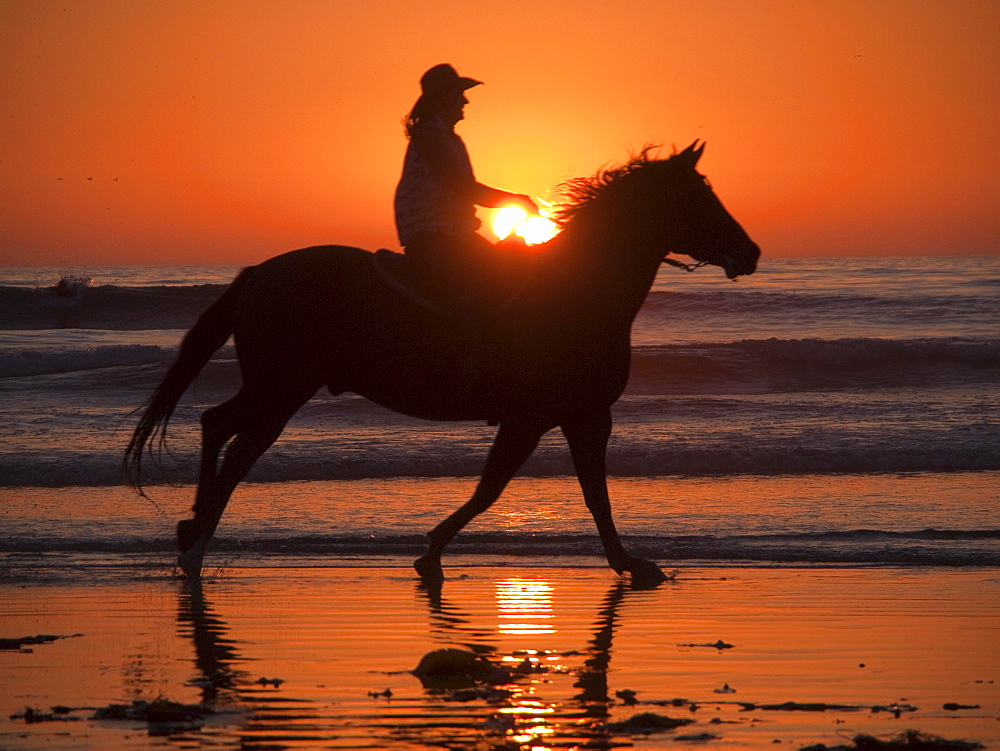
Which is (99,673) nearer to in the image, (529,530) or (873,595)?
(873,595)

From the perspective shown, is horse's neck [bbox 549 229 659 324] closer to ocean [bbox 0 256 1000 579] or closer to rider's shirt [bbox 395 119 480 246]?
rider's shirt [bbox 395 119 480 246]

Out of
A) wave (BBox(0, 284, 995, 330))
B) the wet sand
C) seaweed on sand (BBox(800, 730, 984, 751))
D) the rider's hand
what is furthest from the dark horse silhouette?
wave (BBox(0, 284, 995, 330))

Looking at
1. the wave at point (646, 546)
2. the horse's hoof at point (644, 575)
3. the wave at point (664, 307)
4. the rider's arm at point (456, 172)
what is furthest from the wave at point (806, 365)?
the rider's arm at point (456, 172)

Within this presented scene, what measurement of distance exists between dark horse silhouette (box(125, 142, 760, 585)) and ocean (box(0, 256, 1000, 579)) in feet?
3.65

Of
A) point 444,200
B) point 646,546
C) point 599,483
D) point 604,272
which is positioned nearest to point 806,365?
point 646,546

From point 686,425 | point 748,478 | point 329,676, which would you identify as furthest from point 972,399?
point 329,676

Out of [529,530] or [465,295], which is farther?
[529,530]

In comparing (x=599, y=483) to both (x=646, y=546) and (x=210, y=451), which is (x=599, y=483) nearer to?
(x=646, y=546)

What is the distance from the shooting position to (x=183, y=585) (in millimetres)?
7156

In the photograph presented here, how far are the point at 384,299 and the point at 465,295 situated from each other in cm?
48

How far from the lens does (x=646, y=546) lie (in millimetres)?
8547

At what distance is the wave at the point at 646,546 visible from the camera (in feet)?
26.5

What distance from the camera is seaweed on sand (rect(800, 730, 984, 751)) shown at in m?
3.87

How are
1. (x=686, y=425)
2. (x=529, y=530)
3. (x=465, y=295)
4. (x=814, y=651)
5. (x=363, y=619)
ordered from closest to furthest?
1. (x=814, y=651)
2. (x=363, y=619)
3. (x=465, y=295)
4. (x=529, y=530)
5. (x=686, y=425)
